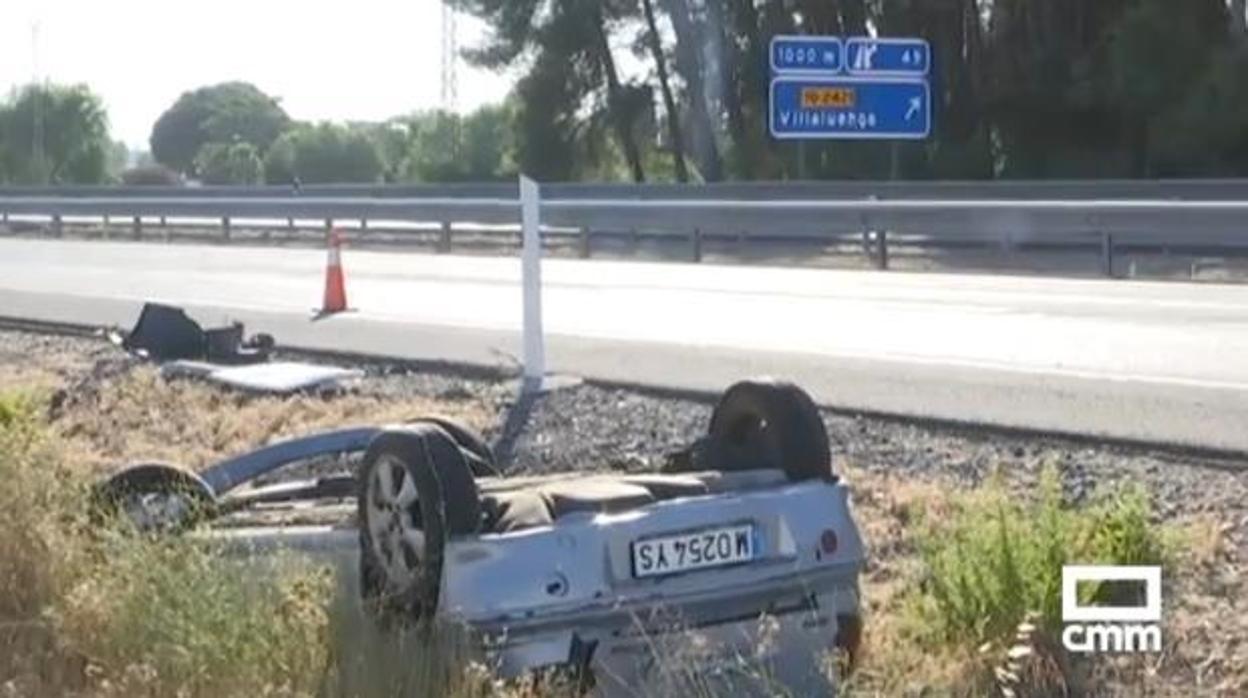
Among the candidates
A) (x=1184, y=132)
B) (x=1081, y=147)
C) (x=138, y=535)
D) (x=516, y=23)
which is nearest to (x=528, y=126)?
(x=516, y=23)

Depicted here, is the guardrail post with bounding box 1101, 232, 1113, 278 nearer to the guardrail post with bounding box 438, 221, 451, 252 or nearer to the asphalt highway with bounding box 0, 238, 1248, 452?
the asphalt highway with bounding box 0, 238, 1248, 452

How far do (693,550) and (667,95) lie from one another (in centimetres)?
4573

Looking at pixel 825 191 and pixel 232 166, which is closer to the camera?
pixel 825 191

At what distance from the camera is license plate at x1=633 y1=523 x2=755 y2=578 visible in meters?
5.41

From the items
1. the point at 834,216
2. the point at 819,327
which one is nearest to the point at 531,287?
the point at 819,327

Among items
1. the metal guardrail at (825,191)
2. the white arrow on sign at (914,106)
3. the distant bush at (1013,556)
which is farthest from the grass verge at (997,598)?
the metal guardrail at (825,191)

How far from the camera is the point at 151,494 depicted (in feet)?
22.6

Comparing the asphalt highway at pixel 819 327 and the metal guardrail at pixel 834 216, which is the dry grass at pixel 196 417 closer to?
the asphalt highway at pixel 819 327

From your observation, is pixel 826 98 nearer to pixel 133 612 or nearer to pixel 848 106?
pixel 848 106

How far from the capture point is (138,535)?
20.4 ft

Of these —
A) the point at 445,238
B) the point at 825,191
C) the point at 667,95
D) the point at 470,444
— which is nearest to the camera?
the point at 470,444

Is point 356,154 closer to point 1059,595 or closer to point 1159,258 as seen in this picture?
point 1159,258

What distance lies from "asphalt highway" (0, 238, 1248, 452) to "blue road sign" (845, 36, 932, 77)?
223cm

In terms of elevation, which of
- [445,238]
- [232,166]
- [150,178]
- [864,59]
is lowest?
[445,238]
